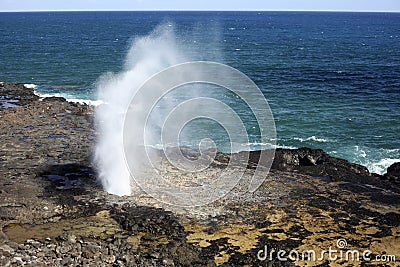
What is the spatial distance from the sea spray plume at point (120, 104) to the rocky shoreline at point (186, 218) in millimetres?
1076

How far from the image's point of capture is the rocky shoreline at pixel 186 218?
17.9m

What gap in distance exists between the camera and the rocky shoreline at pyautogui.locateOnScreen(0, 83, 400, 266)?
17875 millimetres

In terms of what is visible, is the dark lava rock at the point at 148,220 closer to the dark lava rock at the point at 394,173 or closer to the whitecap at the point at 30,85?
the dark lava rock at the point at 394,173

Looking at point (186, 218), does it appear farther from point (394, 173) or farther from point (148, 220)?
point (394, 173)

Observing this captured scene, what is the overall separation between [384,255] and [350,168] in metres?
10.6

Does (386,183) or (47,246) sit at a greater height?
(386,183)

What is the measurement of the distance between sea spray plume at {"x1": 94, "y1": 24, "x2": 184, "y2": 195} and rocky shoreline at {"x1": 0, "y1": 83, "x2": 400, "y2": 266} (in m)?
1.08

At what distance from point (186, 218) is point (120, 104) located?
20889 mm

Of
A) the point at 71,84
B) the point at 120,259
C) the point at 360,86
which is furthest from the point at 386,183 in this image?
the point at 71,84

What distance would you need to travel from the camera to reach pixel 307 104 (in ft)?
163

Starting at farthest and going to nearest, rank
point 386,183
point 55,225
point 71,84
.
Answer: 1. point 71,84
2. point 386,183
3. point 55,225

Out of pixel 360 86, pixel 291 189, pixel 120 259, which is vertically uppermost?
pixel 360 86

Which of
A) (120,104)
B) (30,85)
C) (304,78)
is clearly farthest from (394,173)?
(30,85)

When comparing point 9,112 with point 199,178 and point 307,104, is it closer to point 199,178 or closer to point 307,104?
point 199,178
